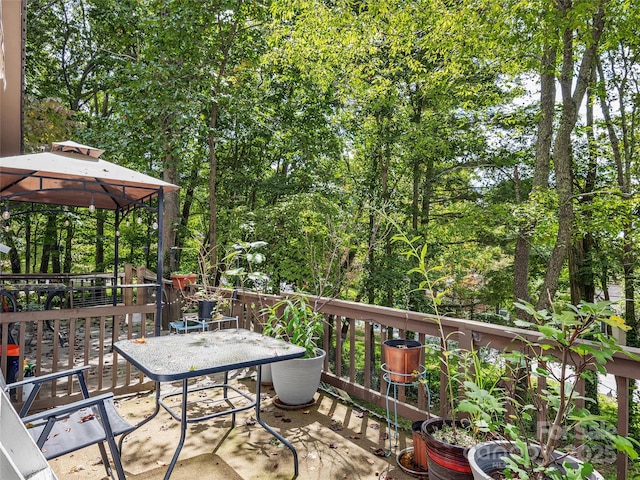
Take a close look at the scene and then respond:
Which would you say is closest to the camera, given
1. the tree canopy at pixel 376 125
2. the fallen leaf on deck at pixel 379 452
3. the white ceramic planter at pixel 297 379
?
the fallen leaf on deck at pixel 379 452

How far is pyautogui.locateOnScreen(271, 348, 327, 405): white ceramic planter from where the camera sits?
11.3 ft

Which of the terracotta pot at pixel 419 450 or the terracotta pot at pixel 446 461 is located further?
the terracotta pot at pixel 419 450

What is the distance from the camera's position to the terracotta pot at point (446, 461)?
202 centimetres

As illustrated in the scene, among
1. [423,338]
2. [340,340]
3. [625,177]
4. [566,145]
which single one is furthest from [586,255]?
[423,338]

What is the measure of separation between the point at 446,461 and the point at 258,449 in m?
1.42

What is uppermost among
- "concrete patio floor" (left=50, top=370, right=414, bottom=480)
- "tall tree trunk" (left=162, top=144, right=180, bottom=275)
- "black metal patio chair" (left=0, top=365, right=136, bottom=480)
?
"tall tree trunk" (left=162, top=144, right=180, bottom=275)

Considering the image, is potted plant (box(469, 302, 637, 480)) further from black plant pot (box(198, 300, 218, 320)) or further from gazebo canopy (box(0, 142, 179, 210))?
gazebo canopy (box(0, 142, 179, 210))

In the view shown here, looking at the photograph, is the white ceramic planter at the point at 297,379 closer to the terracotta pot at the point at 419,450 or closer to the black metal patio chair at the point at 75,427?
the terracotta pot at the point at 419,450

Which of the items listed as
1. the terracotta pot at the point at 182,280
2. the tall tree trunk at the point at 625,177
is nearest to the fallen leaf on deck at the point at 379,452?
the terracotta pot at the point at 182,280

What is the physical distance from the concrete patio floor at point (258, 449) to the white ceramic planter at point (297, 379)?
120 millimetres

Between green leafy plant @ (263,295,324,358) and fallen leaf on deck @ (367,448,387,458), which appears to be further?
green leafy plant @ (263,295,324,358)

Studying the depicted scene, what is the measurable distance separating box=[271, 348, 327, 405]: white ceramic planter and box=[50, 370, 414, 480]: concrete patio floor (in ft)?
0.39

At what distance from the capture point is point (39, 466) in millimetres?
641

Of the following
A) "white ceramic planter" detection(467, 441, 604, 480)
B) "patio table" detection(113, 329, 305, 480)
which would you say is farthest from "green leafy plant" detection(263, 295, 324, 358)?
"white ceramic planter" detection(467, 441, 604, 480)
